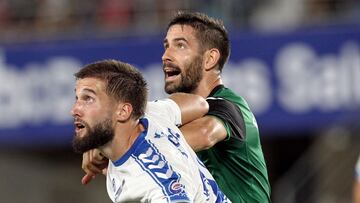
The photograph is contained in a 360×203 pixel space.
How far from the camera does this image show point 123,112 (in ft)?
14.8

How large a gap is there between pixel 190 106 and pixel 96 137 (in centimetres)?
65

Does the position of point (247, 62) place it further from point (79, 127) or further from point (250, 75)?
point (79, 127)

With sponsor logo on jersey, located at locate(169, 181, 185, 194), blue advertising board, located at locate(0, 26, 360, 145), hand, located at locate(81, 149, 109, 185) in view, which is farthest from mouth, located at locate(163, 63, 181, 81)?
blue advertising board, located at locate(0, 26, 360, 145)

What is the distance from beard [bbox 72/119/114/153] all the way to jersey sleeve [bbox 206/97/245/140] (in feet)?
2.41

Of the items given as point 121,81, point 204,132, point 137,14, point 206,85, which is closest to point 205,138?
point 204,132

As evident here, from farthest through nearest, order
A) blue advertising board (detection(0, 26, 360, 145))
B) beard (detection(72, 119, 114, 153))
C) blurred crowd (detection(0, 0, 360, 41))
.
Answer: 1. blurred crowd (detection(0, 0, 360, 41))
2. blue advertising board (detection(0, 26, 360, 145))
3. beard (detection(72, 119, 114, 153))

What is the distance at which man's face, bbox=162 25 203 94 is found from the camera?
17.9 ft

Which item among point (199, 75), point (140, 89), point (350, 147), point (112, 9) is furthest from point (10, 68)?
point (140, 89)

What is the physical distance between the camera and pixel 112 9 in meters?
12.4

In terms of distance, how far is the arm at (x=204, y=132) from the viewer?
489cm

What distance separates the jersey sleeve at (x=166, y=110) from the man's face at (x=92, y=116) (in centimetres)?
25

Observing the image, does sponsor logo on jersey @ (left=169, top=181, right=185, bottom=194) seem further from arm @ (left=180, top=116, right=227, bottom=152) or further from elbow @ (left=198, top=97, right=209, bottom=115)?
elbow @ (left=198, top=97, right=209, bottom=115)

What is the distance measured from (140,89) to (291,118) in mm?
6961

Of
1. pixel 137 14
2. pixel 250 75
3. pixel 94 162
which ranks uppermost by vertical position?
pixel 94 162
